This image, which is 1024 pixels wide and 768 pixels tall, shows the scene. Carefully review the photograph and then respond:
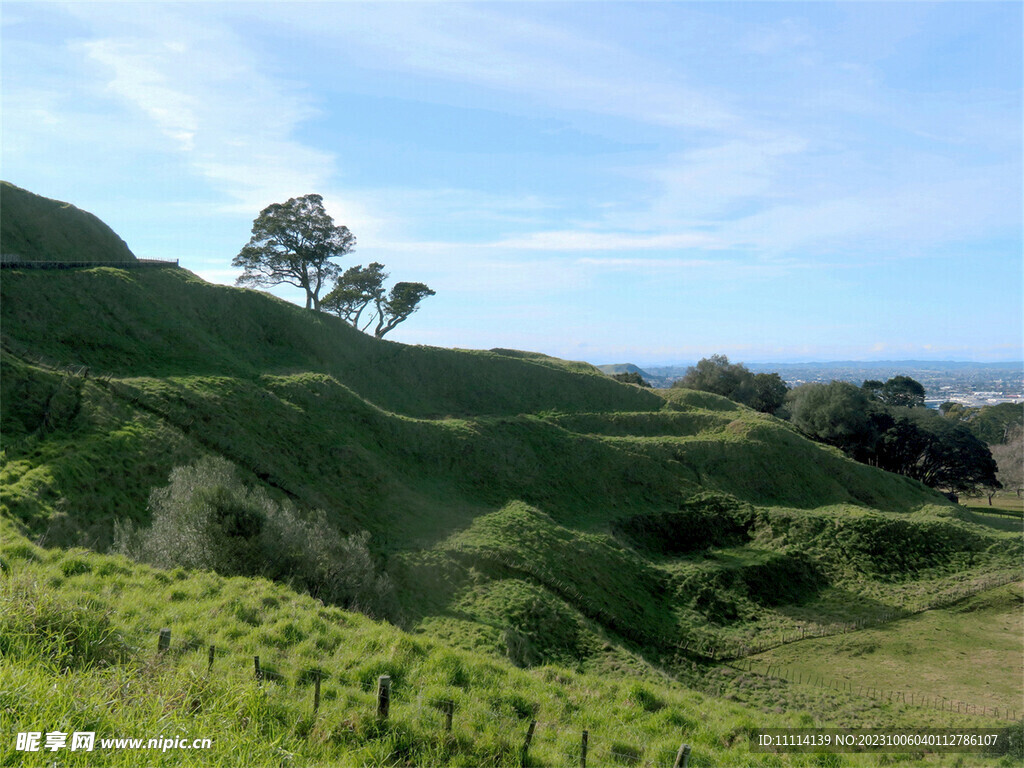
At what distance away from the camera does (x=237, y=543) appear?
49.1 ft

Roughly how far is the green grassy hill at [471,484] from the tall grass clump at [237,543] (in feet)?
6.20

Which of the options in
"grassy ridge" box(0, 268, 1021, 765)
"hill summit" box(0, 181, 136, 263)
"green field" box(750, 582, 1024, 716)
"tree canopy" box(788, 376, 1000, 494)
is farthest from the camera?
"tree canopy" box(788, 376, 1000, 494)

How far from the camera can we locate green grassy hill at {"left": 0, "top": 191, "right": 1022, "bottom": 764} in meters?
19.4

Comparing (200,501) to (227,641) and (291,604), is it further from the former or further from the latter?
(227,641)

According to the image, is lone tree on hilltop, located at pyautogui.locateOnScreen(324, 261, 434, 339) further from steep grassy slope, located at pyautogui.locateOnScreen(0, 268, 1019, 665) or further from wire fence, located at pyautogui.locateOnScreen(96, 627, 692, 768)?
wire fence, located at pyautogui.locateOnScreen(96, 627, 692, 768)

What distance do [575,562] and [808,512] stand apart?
18.3 metres

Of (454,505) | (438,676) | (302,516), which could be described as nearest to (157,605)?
(438,676)

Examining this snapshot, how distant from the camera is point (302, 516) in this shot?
23.8m

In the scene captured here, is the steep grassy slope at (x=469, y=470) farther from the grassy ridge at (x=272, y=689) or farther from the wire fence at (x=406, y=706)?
the wire fence at (x=406, y=706)

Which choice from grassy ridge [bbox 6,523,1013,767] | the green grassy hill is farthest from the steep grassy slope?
grassy ridge [bbox 6,523,1013,767]

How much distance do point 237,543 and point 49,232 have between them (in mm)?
38710

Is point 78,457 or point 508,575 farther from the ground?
point 78,457

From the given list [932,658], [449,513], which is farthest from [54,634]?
[932,658]

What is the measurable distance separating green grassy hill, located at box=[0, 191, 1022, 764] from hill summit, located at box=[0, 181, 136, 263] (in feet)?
21.1
